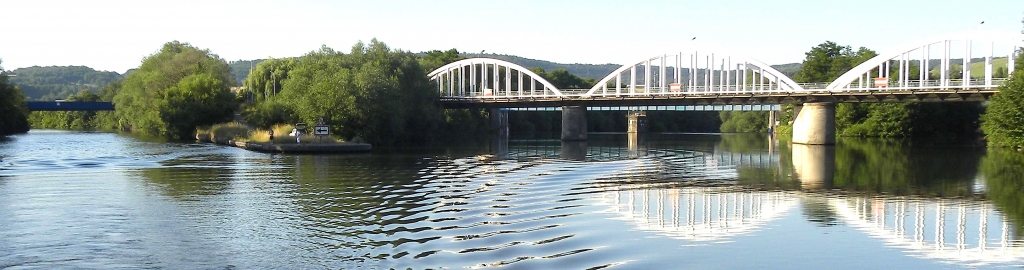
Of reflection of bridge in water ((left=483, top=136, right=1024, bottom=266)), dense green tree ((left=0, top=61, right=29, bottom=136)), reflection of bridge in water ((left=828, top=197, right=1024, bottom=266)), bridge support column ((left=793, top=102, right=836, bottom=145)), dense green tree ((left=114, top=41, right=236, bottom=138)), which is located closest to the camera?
reflection of bridge in water ((left=828, top=197, right=1024, bottom=266))

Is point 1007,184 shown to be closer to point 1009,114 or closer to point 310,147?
point 1009,114

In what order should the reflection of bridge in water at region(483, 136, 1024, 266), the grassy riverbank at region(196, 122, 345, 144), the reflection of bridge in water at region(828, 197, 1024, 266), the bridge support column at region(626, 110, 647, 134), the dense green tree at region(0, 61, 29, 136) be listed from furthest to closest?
the bridge support column at region(626, 110, 647, 134) < the dense green tree at region(0, 61, 29, 136) < the grassy riverbank at region(196, 122, 345, 144) < the reflection of bridge in water at region(483, 136, 1024, 266) < the reflection of bridge in water at region(828, 197, 1024, 266)

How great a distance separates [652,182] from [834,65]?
8704 centimetres

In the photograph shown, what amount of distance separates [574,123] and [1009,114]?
40.1 m

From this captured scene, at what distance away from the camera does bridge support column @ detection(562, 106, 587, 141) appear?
297 ft

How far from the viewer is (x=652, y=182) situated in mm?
31156

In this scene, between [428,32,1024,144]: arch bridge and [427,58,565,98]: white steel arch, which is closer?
[428,32,1024,144]: arch bridge

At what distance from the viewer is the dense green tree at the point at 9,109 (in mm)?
90938

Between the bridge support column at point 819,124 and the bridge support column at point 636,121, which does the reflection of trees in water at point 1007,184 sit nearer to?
the bridge support column at point 819,124

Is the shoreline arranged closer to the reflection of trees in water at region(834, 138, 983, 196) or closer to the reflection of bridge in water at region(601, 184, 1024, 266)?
the reflection of trees in water at region(834, 138, 983, 196)

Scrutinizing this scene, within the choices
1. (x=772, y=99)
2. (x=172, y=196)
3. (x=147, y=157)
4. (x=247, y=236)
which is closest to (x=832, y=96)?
(x=772, y=99)

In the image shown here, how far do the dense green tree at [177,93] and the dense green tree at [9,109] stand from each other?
10.1 metres

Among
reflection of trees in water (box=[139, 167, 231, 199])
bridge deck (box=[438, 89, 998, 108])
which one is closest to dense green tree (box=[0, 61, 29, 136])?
bridge deck (box=[438, 89, 998, 108])

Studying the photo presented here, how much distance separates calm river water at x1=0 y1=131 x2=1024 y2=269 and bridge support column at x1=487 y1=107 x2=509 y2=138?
82648 mm
